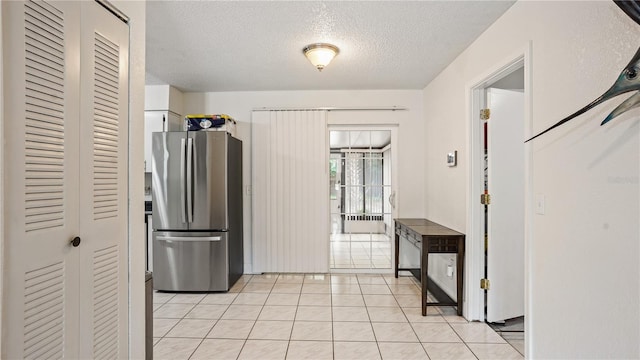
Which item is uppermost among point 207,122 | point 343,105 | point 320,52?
point 320,52

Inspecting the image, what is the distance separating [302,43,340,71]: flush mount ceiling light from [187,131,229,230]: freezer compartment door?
133 centimetres

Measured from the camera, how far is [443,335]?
256 centimetres

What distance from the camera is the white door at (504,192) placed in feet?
9.00

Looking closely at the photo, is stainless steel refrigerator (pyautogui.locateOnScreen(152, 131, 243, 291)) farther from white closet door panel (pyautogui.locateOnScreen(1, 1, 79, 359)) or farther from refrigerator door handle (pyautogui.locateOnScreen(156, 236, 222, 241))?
white closet door panel (pyautogui.locateOnScreen(1, 1, 79, 359))

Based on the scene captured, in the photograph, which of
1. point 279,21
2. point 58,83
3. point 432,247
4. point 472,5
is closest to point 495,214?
point 432,247

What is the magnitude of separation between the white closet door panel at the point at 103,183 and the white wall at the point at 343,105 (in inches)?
102

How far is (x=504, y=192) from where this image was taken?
9.00 feet

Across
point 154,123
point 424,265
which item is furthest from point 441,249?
point 154,123

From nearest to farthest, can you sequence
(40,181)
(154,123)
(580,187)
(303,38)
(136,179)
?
(40,181) → (580,187) → (136,179) → (303,38) → (154,123)

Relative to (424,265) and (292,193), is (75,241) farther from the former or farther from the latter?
(292,193)

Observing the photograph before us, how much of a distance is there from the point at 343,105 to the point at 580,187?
3009mm

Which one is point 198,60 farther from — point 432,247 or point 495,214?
point 495,214

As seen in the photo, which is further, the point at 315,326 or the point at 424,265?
the point at 424,265

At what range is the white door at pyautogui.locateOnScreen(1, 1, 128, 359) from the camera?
106 centimetres
